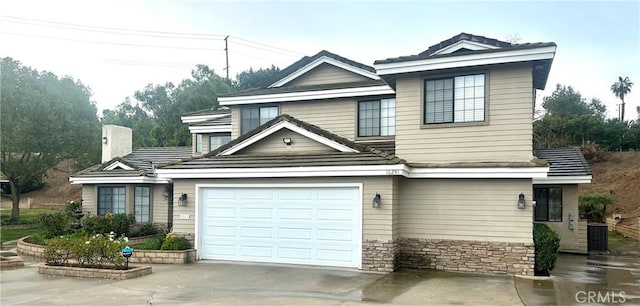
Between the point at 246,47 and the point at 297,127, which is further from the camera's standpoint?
the point at 246,47

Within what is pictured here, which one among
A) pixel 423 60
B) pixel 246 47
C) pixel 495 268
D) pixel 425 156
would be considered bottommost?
pixel 495 268

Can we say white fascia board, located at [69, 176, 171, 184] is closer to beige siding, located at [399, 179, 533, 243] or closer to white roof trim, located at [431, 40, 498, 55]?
beige siding, located at [399, 179, 533, 243]

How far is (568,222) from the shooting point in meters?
16.6

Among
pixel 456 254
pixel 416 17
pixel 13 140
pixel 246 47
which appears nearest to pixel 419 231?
pixel 456 254

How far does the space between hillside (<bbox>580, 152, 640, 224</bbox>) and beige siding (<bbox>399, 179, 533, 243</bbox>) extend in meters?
20.5

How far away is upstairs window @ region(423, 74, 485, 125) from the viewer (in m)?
12.4

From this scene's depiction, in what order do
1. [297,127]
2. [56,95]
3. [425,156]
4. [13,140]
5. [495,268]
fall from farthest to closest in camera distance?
[56,95] < [13,140] < [297,127] < [425,156] < [495,268]

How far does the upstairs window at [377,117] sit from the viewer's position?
50.3 feet

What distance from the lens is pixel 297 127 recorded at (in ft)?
45.4

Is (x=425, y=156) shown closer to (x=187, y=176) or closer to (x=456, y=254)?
(x=456, y=254)

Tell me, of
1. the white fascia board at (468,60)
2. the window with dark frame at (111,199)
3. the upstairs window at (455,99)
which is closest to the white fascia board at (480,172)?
the upstairs window at (455,99)

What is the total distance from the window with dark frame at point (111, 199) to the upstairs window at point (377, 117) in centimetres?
1104

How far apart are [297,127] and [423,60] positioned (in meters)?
3.85

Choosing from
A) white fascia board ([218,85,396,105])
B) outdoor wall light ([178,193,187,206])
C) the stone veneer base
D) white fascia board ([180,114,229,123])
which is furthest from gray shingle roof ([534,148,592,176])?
white fascia board ([180,114,229,123])
